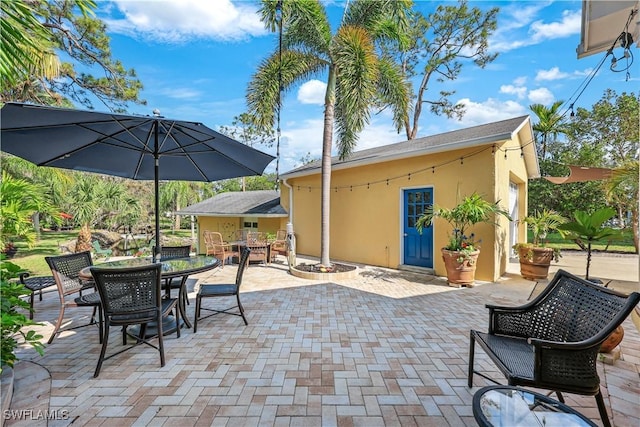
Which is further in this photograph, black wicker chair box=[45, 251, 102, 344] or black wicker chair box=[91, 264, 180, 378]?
black wicker chair box=[45, 251, 102, 344]

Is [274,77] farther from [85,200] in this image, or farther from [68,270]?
[85,200]

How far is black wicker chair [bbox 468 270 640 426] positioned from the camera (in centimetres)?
185

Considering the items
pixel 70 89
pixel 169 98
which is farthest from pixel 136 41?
pixel 169 98

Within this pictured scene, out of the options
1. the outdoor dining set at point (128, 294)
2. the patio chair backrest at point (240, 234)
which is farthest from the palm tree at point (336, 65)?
the patio chair backrest at point (240, 234)

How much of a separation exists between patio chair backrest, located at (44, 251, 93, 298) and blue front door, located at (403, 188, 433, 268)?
7209mm

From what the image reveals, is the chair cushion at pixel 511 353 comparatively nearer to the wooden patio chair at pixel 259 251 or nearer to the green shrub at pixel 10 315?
the green shrub at pixel 10 315

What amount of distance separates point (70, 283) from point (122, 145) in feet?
6.83

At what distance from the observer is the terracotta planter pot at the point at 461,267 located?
6195mm

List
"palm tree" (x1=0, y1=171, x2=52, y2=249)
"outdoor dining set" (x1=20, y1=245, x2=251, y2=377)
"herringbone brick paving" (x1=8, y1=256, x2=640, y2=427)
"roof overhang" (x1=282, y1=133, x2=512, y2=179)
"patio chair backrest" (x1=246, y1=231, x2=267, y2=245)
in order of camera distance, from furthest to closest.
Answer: "patio chair backrest" (x1=246, y1=231, x2=267, y2=245)
"roof overhang" (x1=282, y1=133, x2=512, y2=179)
"outdoor dining set" (x1=20, y1=245, x2=251, y2=377)
"palm tree" (x1=0, y1=171, x2=52, y2=249)
"herringbone brick paving" (x1=8, y1=256, x2=640, y2=427)

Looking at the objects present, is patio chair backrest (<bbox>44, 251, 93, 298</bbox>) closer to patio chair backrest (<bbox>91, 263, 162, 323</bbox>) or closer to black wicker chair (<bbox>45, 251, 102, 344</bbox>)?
black wicker chair (<bbox>45, 251, 102, 344</bbox>)

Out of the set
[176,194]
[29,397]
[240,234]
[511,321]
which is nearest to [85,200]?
[176,194]

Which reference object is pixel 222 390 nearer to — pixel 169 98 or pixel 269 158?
pixel 269 158

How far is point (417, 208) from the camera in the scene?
7.93 meters

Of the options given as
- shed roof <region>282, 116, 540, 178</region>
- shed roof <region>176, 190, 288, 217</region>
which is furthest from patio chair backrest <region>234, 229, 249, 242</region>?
shed roof <region>282, 116, 540, 178</region>
